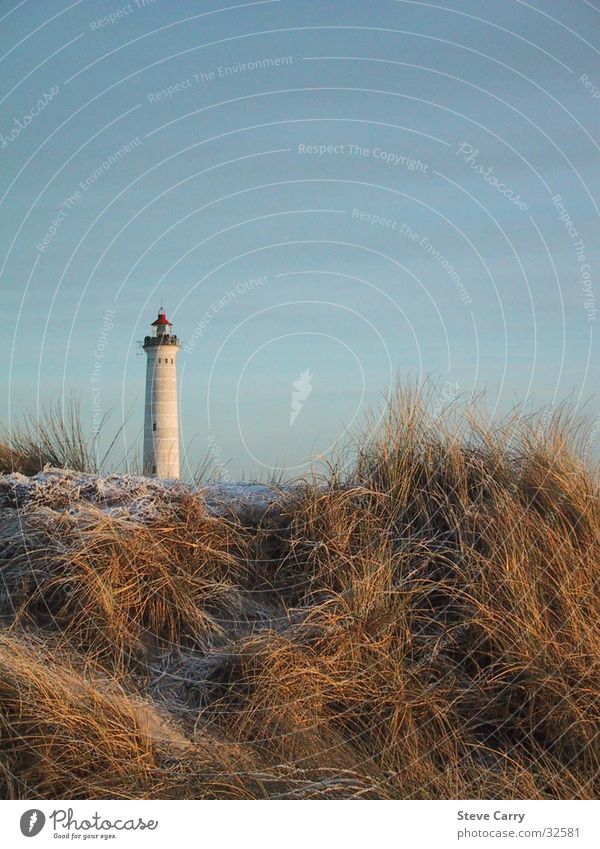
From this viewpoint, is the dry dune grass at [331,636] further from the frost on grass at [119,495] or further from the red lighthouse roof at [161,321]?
the red lighthouse roof at [161,321]

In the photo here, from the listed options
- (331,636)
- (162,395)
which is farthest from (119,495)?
(162,395)

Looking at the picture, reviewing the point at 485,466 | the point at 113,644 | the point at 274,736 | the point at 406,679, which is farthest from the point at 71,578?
the point at 485,466

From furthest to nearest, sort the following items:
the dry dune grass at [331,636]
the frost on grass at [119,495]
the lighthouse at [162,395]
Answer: the lighthouse at [162,395]
the frost on grass at [119,495]
the dry dune grass at [331,636]

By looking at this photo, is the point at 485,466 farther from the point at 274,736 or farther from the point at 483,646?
the point at 274,736

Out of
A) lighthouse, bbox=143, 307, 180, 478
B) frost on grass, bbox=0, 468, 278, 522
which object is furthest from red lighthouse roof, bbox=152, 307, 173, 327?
frost on grass, bbox=0, 468, 278, 522

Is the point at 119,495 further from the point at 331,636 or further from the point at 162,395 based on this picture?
the point at 162,395

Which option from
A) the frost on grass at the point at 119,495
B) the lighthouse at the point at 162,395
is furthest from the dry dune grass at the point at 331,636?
the lighthouse at the point at 162,395

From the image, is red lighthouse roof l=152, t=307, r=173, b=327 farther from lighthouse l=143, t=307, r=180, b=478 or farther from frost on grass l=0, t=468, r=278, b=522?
frost on grass l=0, t=468, r=278, b=522
